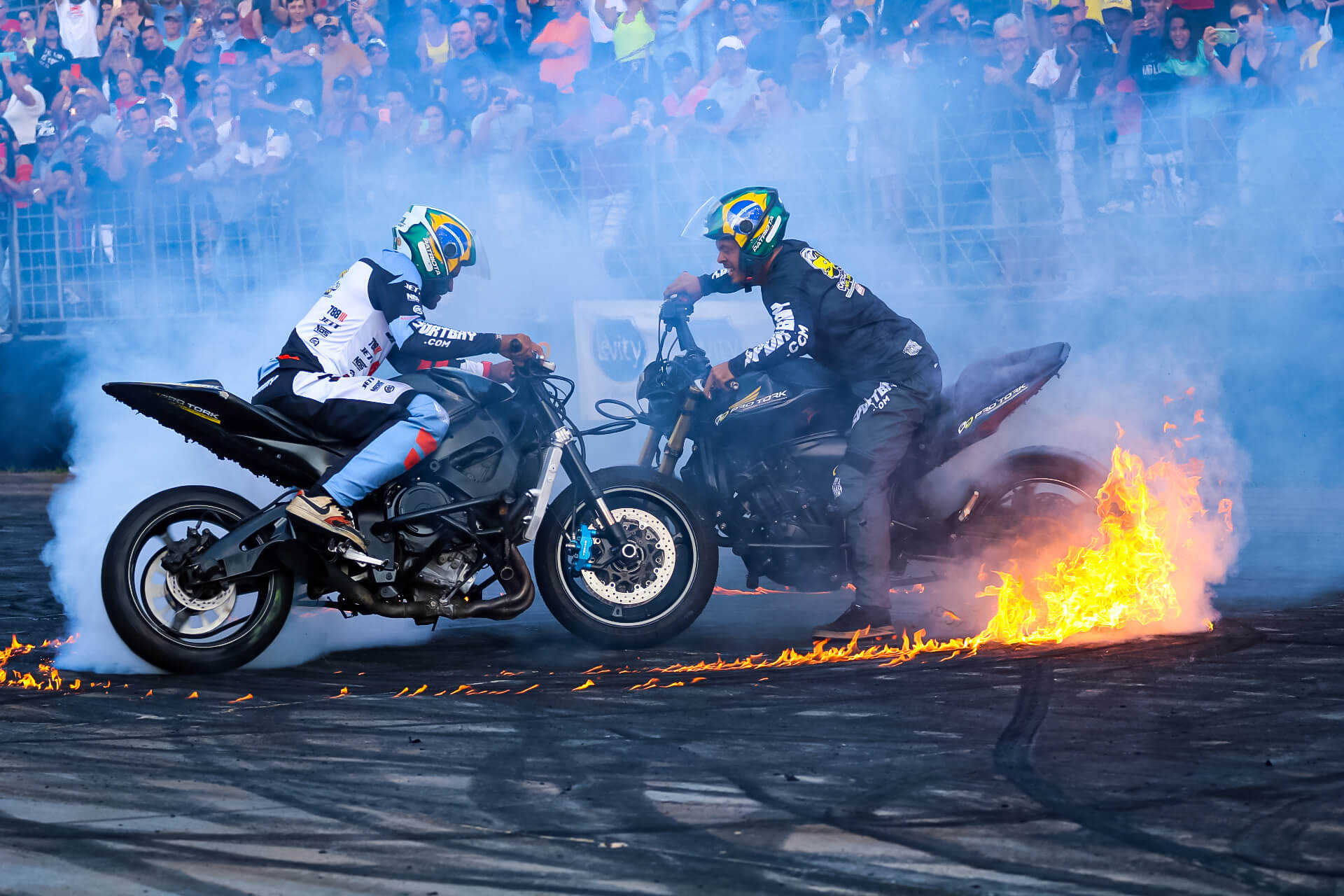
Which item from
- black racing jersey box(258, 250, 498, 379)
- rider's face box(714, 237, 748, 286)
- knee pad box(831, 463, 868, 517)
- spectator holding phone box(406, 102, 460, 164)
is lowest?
knee pad box(831, 463, 868, 517)

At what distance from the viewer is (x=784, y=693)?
5207mm

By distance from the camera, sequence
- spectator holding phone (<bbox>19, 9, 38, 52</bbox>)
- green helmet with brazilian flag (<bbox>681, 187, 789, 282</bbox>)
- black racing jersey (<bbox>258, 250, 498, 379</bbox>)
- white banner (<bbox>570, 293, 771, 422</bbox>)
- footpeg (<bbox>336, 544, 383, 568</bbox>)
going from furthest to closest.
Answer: spectator holding phone (<bbox>19, 9, 38, 52</bbox>) → white banner (<bbox>570, 293, 771, 422</bbox>) → green helmet with brazilian flag (<bbox>681, 187, 789, 282</bbox>) → black racing jersey (<bbox>258, 250, 498, 379</bbox>) → footpeg (<bbox>336, 544, 383, 568</bbox>)

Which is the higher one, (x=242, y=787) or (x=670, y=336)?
(x=670, y=336)

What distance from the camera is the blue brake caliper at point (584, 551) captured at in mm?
6020

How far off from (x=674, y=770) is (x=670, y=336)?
25.0ft

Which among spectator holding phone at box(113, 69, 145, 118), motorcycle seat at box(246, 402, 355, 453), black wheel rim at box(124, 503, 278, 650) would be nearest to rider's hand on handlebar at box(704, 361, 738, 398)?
motorcycle seat at box(246, 402, 355, 453)

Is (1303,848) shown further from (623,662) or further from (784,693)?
(623,662)

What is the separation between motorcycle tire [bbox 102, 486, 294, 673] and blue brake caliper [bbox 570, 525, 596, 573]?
112 cm

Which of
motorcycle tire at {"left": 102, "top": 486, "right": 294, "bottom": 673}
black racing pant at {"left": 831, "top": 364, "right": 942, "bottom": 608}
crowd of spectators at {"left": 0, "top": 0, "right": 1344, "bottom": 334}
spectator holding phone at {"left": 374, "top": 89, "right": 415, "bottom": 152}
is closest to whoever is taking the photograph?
motorcycle tire at {"left": 102, "top": 486, "right": 294, "bottom": 673}

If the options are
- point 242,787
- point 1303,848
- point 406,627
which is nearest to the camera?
point 1303,848

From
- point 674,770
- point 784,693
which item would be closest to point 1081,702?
point 784,693

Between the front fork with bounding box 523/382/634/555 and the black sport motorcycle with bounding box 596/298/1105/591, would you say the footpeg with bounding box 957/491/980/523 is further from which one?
the front fork with bounding box 523/382/634/555

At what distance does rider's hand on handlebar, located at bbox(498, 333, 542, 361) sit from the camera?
19.7ft

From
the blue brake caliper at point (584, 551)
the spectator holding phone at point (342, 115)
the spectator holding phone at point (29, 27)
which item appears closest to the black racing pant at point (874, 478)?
the blue brake caliper at point (584, 551)
